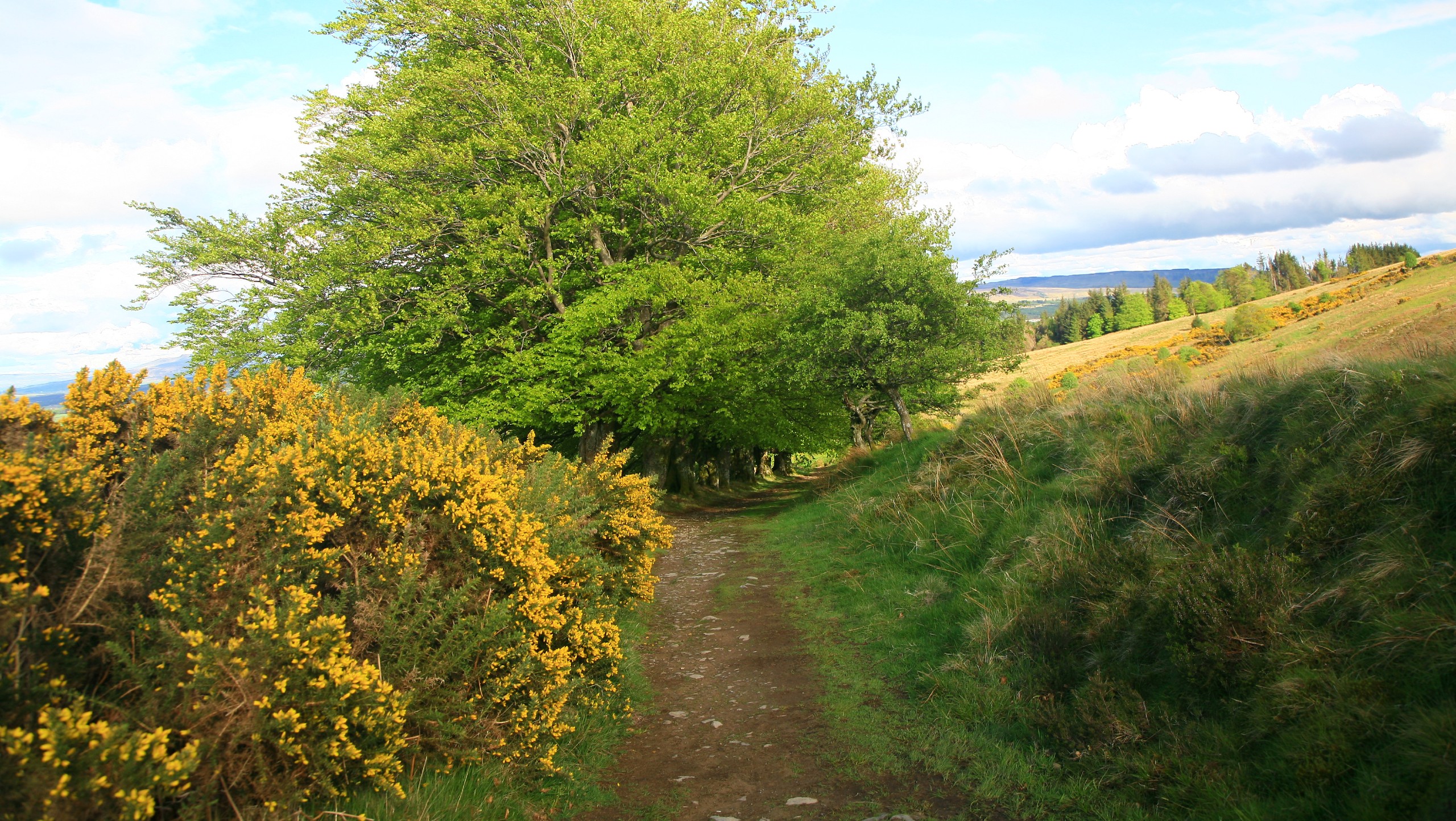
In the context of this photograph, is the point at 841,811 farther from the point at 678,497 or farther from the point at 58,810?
the point at 678,497

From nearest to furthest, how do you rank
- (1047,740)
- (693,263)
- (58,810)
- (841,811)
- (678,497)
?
(58,810) < (841,811) < (1047,740) < (693,263) < (678,497)

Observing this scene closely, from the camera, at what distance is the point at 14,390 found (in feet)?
13.8

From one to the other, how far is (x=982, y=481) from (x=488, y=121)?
14.6 meters

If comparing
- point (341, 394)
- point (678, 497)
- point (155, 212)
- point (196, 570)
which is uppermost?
point (155, 212)

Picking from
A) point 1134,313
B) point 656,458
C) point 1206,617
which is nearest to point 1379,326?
point 1206,617

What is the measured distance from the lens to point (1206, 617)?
4.95 meters

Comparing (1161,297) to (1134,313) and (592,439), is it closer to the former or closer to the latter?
(1134,313)

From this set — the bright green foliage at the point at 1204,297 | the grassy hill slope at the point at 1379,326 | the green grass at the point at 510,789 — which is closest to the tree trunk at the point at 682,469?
the grassy hill slope at the point at 1379,326

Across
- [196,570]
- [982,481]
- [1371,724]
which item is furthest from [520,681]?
[982,481]

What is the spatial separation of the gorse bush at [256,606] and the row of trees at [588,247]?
490 inches

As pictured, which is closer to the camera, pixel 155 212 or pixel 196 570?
pixel 196 570

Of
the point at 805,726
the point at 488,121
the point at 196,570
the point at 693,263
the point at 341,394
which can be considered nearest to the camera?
the point at 196,570

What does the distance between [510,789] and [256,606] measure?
1997mm

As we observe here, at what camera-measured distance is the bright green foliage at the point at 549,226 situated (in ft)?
59.2
